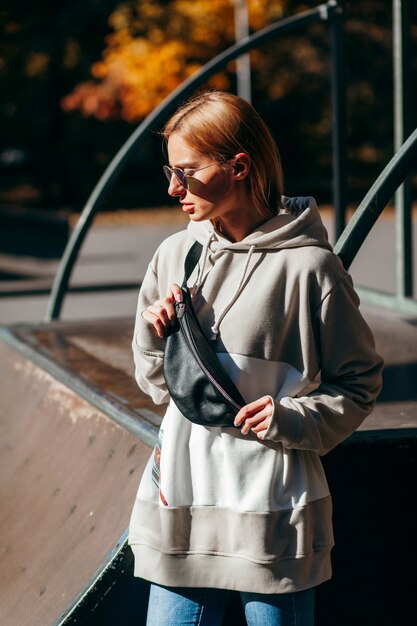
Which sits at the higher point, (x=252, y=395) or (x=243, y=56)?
(x=252, y=395)

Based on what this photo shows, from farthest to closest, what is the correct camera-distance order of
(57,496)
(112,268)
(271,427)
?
(112,268) < (57,496) < (271,427)

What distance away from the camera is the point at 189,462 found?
2.21m

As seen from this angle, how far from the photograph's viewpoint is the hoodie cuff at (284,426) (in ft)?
6.72

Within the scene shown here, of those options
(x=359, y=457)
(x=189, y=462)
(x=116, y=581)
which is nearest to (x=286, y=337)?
(x=189, y=462)

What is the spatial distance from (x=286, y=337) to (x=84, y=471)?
4.56ft

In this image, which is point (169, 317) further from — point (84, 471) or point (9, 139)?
point (9, 139)

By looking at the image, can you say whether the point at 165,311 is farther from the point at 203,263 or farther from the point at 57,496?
the point at 57,496

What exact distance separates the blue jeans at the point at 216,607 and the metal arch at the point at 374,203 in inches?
40.9

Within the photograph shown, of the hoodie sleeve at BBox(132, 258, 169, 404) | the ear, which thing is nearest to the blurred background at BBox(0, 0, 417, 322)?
the hoodie sleeve at BBox(132, 258, 169, 404)

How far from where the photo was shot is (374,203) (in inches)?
117

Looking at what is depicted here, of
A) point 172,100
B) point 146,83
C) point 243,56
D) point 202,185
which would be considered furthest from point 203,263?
point 146,83

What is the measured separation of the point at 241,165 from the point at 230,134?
7cm

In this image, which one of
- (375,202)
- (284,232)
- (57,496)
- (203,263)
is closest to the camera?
(284,232)

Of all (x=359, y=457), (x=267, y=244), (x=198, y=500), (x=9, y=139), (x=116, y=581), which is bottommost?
(x=9, y=139)
